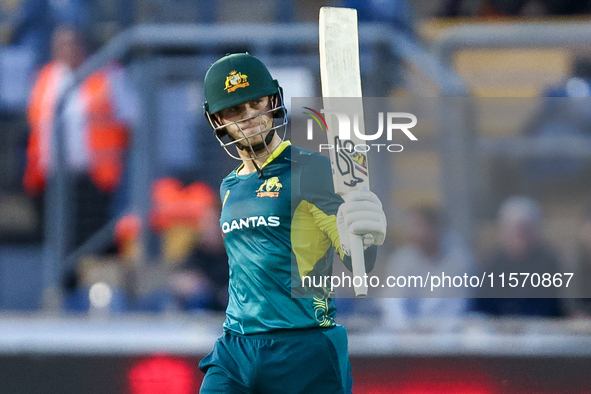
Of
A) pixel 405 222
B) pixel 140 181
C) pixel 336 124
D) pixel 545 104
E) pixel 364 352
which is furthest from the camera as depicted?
pixel 140 181

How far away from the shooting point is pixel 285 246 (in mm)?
2816

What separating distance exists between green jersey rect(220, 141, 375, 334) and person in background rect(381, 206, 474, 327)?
1.20 m

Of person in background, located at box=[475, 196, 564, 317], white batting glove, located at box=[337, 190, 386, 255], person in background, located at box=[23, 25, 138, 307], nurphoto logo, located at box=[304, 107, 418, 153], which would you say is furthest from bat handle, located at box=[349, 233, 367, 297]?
person in background, located at box=[23, 25, 138, 307]

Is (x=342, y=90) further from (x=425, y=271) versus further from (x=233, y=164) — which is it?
(x=233, y=164)

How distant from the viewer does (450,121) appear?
4430 mm

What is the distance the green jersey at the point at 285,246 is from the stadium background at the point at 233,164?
4.10 feet

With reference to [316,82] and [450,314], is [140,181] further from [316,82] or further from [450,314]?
[450,314]

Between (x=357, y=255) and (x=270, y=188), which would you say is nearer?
(x=357, y=255)

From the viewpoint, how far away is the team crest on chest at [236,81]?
9.32 feet

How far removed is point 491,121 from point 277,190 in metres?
2.00

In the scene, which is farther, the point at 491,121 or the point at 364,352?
the point at 491,121

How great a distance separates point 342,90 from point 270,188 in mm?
436

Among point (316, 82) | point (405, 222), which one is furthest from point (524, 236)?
point (316, 82)

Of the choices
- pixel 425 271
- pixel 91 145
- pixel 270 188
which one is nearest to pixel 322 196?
pixel 270 188
